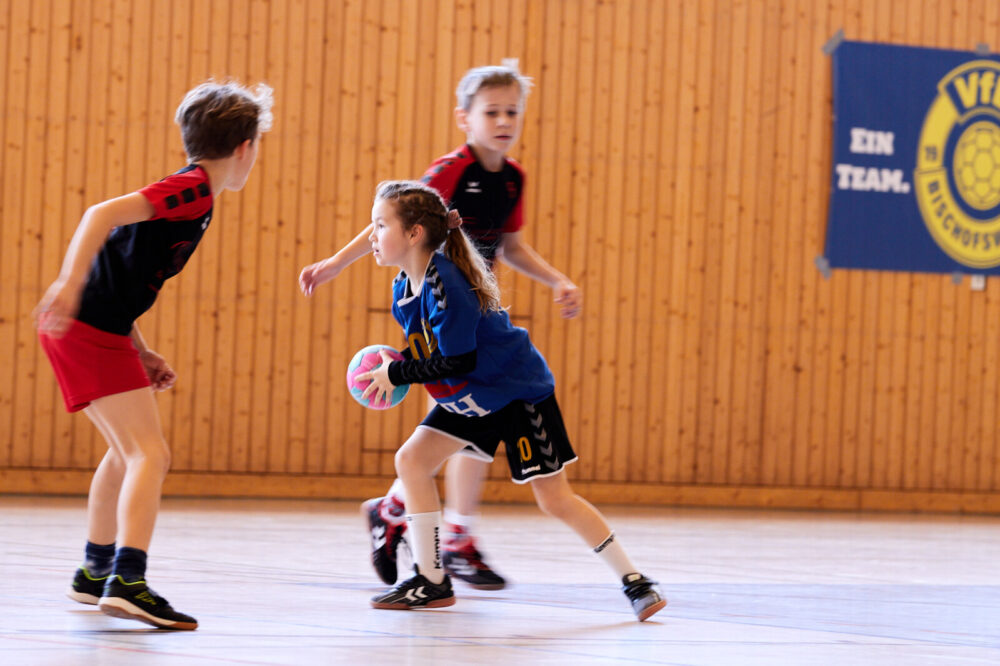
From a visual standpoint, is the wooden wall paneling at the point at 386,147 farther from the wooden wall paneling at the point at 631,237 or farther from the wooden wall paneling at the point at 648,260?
the wooden wall paneling at the point at 648,260

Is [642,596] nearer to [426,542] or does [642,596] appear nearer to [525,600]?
[525,600]

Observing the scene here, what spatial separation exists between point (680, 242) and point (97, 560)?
17.6ft

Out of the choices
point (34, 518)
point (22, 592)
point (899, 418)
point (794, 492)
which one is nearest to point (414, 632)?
point (22, 592)

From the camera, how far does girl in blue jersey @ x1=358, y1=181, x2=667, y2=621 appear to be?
3.21 meters

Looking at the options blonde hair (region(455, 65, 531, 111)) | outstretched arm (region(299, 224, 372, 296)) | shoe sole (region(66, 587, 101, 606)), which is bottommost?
shoe sole (region(66, 587, 101, 606))

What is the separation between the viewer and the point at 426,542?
333 centimetres

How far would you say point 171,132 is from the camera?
7055mm

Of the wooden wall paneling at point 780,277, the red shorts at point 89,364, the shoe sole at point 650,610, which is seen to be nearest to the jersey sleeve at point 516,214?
the shoe sole at point 650,610

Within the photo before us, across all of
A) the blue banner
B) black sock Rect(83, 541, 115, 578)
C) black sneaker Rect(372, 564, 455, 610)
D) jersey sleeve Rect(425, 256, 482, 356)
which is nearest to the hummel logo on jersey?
black sneaker Rect(372, 564, 455, 610)

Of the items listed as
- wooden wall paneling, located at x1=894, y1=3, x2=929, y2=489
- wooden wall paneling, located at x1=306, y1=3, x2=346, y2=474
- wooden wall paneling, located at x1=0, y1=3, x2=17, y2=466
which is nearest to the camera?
wooden wall paneling, located at x1=0, y1=3, x2=17, y2=466

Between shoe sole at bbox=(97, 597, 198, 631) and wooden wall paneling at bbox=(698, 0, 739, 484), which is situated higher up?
wooden wall paneling at bbox=(698, 0, 739, 484)

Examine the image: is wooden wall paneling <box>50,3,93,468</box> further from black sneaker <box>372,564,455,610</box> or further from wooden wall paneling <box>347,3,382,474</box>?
black sneaker <box>372,564,455,610</box>

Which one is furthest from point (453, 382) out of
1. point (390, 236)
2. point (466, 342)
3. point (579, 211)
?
point (579, 211)

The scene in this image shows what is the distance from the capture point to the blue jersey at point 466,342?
125 inches
